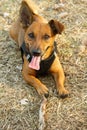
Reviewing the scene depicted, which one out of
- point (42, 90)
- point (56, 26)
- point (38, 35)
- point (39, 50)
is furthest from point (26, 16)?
point (42, 90)

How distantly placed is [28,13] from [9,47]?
1149 mm

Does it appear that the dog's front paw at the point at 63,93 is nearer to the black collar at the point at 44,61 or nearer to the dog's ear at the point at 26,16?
the black collar at the point at 44,61

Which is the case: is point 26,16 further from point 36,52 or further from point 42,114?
point 42,114

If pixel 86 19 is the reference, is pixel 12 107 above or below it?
below

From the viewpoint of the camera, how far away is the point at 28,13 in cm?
490

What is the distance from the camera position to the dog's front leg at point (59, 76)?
4.72 meters

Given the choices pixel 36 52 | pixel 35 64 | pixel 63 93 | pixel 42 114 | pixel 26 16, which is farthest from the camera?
pixel 26 16

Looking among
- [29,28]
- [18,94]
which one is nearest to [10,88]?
[18,94]

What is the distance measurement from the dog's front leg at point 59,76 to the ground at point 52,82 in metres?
0.08

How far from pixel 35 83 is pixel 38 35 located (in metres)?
0.67

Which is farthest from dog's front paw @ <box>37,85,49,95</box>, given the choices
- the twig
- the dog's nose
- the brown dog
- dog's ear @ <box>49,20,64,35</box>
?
dog's ear @ <box>49,20,64,35</box>

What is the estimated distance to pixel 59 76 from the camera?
16.3 ft

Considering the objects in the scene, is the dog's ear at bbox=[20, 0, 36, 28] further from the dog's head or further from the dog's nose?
the dog's nose

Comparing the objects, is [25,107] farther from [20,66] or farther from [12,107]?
[20,66]
